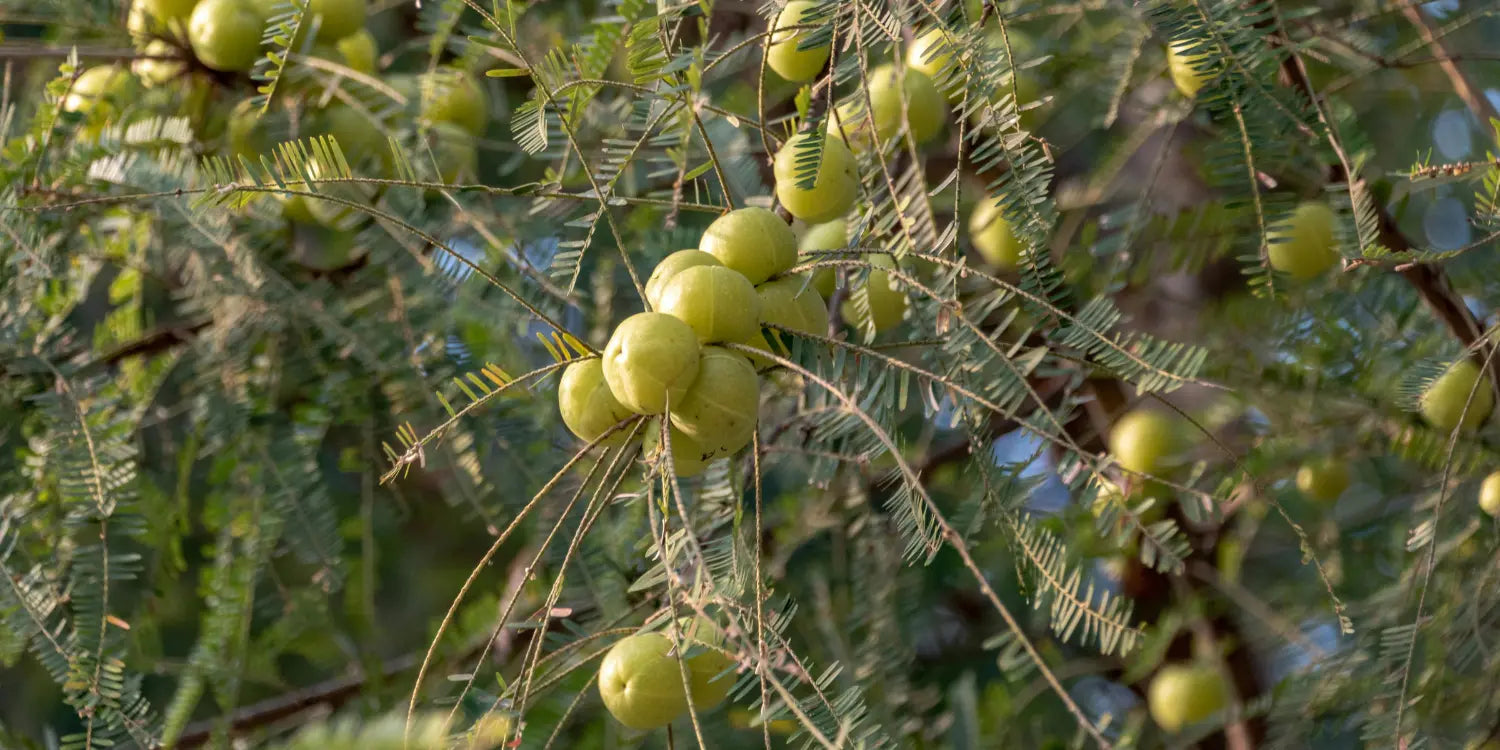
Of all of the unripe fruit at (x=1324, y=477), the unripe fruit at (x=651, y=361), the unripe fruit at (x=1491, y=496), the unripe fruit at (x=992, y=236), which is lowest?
the unripe fruit at (x=1324, y=477)

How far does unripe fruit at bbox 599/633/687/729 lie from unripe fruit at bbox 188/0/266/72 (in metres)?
0.85

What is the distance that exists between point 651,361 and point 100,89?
3.24 ft

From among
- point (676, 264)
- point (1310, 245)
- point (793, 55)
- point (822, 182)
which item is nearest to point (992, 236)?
point (1310, 245)

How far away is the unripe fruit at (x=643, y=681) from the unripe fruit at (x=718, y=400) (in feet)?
0.54

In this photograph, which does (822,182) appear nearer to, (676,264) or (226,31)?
(676,264)

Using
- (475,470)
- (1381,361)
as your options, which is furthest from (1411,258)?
(475,470)

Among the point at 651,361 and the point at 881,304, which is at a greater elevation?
the point at 651,361

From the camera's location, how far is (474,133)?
1533mm

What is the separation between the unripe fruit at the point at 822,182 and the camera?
0.91 m

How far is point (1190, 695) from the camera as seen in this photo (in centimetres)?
168

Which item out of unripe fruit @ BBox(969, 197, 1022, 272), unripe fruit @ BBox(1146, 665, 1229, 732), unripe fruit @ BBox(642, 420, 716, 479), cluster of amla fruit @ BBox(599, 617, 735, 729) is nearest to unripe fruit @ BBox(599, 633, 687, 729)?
cluster of amla fruit @ BBox(599, 617, 735, 729)

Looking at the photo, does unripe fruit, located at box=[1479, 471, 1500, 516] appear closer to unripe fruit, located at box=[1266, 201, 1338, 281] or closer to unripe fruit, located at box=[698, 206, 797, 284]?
unripe fruit, located at box=[1266, 201, 1338, 281]

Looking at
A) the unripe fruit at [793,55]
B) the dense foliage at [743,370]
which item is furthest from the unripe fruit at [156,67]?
the unripe fruit at [793,55]

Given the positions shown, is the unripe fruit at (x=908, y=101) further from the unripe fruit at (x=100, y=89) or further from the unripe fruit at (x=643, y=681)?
the unripe fruit at (x=100, y=89)
